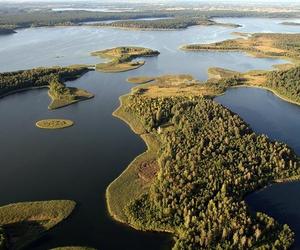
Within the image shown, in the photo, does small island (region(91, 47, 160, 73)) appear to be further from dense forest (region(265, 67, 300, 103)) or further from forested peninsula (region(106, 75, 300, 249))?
forested peninsula (region(106, 75, 300, 249))

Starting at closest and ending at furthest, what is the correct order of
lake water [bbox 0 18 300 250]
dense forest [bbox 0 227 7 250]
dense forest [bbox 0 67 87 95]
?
dense forest [bbox 0 227 7 250], lake water [bbox 0 18 300 250], dense forest [bbox 0 67 87 95]

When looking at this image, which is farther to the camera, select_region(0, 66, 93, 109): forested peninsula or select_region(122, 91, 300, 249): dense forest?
select_region(0, 66, 93, 109): forested peninsula

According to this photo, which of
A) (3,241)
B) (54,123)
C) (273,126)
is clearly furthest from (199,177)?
(54,123)

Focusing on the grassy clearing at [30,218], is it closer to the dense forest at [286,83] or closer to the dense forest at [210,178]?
the dense forest at [210,178]

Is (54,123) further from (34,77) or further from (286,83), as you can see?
(286,83)

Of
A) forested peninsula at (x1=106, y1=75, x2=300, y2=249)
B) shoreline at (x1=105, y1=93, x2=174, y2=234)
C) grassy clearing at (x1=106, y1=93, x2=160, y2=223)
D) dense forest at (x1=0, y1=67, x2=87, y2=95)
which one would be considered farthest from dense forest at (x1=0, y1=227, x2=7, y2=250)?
dense forest at (x1=0, y1=67, x2=87, y2=95)

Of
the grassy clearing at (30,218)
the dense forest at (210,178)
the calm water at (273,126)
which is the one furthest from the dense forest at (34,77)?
the grassy clearing at (30,218)
